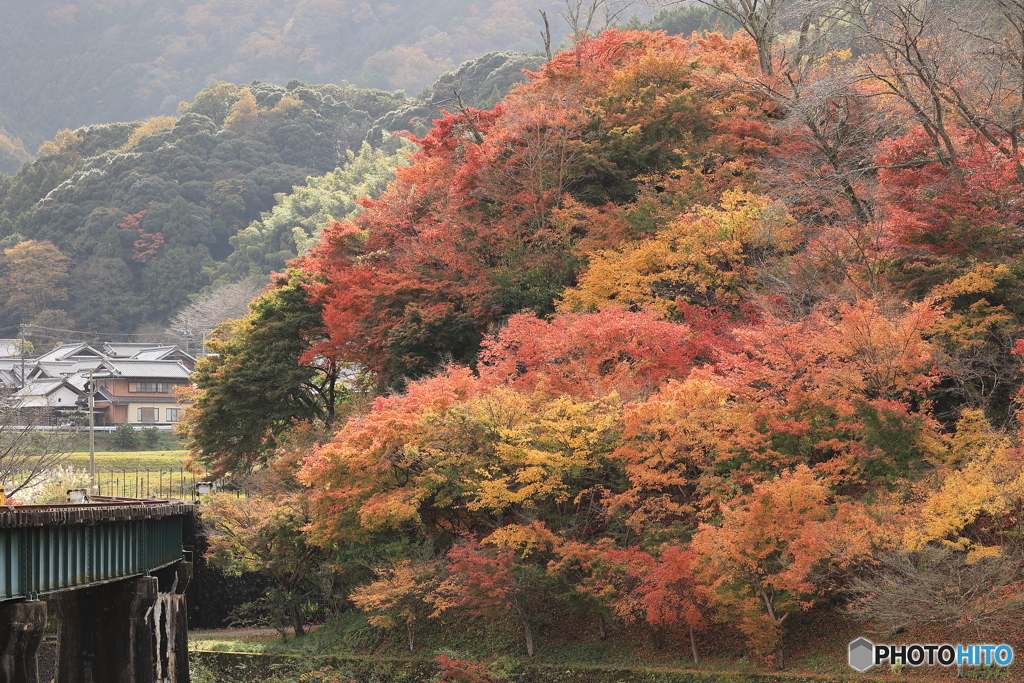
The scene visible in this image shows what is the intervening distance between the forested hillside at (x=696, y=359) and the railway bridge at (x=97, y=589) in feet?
14.5

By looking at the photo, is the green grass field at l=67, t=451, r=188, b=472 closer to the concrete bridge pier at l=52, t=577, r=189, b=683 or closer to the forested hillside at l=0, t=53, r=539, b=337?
the forested hillside at l=0, t=53, r=539, b=337

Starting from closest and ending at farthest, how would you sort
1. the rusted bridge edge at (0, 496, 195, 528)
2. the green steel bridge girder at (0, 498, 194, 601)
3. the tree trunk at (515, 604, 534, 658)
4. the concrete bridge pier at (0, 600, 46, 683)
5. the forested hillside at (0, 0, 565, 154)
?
1. the concrete bridge pier at (0, 600, 46, 683)
2. the rusted bridge edge at (0, 496, 195, 528)
3. the green steel bridge girder at (0, 498, 194, 601)
4. the tree trunk at (515, 604, 534, 658)
5. the forested hillside at (0, 0, 565, 154)

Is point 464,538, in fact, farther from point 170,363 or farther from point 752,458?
point 170,363

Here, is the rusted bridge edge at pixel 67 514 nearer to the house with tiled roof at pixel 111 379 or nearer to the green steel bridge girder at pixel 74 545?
the green steel bridge girder at pixel 74 545

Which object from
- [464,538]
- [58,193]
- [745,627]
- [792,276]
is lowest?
[745,627]

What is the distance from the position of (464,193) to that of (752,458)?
52.2 ft

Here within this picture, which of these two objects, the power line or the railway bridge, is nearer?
the railway bridge

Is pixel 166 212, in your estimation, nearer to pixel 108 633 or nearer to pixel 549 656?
pixel 549 656

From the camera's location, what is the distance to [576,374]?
986 inches

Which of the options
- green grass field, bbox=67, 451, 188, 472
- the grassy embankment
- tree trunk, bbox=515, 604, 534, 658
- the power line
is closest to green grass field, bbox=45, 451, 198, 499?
green grass field, bbox=67, 451, 188, 472

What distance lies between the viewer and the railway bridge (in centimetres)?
1311

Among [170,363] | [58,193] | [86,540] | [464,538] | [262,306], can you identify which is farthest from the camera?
[58,193]

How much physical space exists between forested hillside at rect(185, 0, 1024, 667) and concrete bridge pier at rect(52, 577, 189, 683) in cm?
654

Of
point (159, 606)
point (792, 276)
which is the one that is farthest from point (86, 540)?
point (792, 276)
